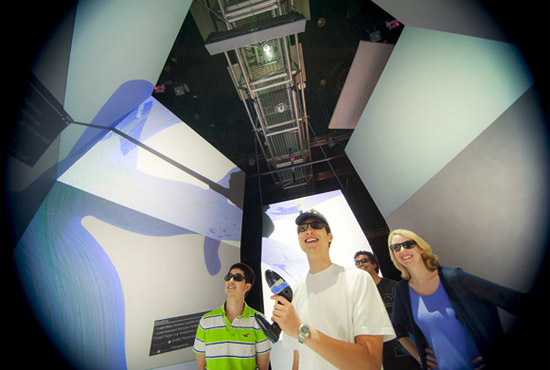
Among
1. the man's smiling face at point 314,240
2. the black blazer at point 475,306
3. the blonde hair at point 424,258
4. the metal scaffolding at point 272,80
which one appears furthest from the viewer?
the metal scaffolding at point 272,80

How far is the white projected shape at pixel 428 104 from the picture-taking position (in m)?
1.56

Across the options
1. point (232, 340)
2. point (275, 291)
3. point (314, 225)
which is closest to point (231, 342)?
point (232, 340)

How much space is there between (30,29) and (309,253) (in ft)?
7.93

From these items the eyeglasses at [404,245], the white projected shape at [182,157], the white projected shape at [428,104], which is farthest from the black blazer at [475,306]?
the white projected shape at [182,157]

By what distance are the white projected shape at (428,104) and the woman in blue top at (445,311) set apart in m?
0.97

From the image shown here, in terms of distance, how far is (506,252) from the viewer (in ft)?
4.87

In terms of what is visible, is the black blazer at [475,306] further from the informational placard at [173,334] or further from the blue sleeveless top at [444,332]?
the informational placard at [173,334]

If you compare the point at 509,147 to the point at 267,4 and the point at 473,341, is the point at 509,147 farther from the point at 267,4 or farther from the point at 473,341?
the point at 267,4

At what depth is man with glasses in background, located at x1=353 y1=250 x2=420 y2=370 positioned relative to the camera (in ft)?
7.33

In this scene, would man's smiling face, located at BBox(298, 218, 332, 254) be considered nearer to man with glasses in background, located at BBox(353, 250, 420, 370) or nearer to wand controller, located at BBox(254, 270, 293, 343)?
wand controller, located at BBox(254, 270, 293, 343)

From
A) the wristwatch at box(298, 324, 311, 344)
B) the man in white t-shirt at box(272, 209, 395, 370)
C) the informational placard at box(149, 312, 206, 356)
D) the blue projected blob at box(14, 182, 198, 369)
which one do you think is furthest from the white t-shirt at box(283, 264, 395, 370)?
the blue projected blob at box(14, 182, 198, 369)

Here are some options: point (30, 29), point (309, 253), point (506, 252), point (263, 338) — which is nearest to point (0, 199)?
point (30, 29)

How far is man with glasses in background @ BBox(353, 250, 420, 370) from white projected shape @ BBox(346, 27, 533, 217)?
0.75 meters

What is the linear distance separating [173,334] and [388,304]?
281cm
